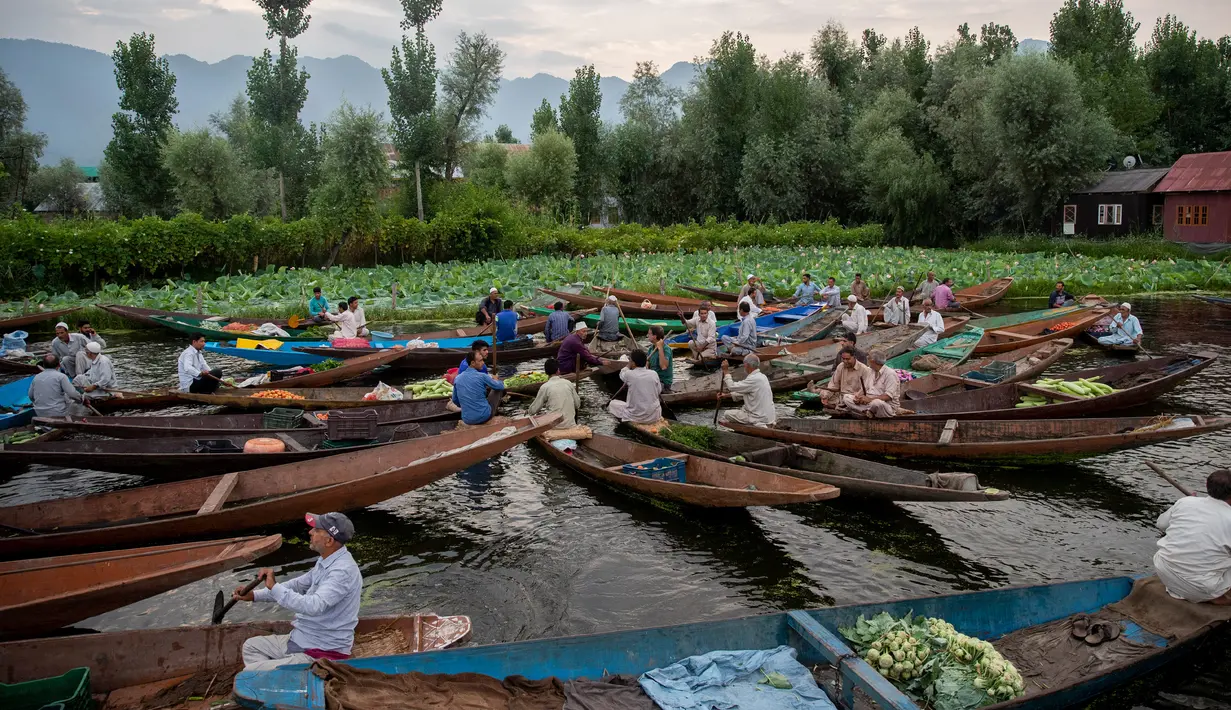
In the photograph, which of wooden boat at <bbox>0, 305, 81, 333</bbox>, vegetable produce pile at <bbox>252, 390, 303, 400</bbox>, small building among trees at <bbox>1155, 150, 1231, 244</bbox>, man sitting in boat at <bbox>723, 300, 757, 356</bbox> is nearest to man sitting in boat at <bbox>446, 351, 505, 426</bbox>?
vegetable produce pile at <bbox>252, 390, 303, 400</bbox>

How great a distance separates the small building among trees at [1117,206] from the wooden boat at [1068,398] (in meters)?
26.1

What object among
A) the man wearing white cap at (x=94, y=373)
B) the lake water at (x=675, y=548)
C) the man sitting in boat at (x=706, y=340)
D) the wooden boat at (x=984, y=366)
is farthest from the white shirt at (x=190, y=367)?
the wooden boat at (x=984, y=366)

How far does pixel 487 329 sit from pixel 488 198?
1973cm

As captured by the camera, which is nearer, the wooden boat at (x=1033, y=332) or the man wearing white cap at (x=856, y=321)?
the wooden boat at (x=1033, y=332)

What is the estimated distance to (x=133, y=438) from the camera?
35.7 ft

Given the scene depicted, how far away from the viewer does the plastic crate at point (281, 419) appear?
37.2 ft

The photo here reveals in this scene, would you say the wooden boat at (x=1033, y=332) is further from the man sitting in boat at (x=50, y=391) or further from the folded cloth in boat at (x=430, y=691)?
the man sitting in boat at (x=50, y=391)

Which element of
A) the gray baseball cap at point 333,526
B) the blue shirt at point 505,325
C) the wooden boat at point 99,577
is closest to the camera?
the gray baseball cap at point 333,526

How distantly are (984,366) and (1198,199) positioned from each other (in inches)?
1027

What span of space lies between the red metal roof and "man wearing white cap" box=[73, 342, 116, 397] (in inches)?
1456

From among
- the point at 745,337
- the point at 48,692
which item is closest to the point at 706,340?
the point at 745,337

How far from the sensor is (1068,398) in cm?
1215

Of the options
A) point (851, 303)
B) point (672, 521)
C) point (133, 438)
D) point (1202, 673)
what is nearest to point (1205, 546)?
point (1202, 673)

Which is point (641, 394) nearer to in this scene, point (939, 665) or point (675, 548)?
point (675, 548)
